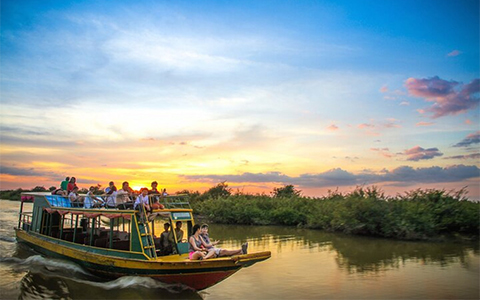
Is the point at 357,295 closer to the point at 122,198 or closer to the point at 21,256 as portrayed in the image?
the point at 122,198

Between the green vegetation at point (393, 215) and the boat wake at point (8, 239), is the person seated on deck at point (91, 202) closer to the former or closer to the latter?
the green vegetation at point (393, 215)

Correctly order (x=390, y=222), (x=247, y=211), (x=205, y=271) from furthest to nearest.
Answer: (x=247, y=211) < (x=390, y=222) < (x=205, y=271)

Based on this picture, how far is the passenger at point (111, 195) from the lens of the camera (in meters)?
12.8

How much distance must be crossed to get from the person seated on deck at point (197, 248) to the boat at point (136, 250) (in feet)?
1.03

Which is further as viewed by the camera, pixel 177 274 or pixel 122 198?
pixel 122 198

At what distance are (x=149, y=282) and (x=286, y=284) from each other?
4318 millimetres

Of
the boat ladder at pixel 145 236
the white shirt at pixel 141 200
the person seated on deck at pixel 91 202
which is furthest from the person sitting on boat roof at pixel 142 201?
the person seated on deck at pixel 91 202

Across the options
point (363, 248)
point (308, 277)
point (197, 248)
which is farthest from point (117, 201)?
point (363, 248)

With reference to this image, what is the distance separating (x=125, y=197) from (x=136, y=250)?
245 cm

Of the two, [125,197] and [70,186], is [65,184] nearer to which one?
[70,186]

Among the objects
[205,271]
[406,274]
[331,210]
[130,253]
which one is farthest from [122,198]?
[331,210]

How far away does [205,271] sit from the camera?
33.5ft

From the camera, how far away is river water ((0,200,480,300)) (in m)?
11.0

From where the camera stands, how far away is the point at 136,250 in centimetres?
1112
